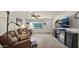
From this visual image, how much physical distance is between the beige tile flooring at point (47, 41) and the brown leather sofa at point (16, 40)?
152 mm

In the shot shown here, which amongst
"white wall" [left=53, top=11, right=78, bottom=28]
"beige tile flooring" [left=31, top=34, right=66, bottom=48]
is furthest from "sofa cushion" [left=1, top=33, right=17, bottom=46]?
"white wall" [left=53, top=11, right=78, bottom=28]

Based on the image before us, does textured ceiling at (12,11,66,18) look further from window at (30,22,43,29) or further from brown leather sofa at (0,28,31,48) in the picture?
brown leather sofa at (0,28,31,48)

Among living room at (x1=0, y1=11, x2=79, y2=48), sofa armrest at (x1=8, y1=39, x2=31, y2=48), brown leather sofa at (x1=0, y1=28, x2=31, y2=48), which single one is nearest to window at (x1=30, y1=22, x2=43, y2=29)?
living room at (x1=0, y1=11, x2=79, y2=48)

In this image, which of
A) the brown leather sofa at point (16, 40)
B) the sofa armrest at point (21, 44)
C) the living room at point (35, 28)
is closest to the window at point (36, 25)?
the living room at point (35, 28)

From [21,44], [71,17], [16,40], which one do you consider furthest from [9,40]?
[71,17]

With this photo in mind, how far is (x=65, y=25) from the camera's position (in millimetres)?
2732

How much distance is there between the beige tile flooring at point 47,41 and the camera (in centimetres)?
269

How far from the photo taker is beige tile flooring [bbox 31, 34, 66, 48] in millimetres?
2689

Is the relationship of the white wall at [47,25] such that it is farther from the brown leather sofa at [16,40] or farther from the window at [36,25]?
the brown leather sofa at [16,40]

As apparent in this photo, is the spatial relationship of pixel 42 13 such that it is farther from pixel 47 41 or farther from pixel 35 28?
pixel 47 41

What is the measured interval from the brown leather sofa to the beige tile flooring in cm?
15

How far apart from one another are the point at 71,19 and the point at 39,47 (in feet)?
2.57

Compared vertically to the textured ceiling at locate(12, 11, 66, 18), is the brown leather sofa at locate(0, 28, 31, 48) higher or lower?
lower

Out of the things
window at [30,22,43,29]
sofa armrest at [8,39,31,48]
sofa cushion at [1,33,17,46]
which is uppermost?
window at [30,22,43,29]
